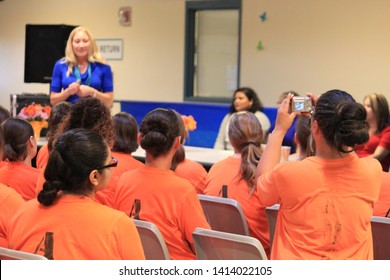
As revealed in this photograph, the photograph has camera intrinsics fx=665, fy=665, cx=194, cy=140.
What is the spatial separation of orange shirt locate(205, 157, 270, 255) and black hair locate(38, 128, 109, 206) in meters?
1.20

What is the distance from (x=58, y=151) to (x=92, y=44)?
3103 millimetres

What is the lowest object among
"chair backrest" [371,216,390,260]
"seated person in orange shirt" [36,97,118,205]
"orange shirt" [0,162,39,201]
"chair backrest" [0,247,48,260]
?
"chair backrest" [371,216,390,260]

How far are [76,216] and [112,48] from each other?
7810 millimetres

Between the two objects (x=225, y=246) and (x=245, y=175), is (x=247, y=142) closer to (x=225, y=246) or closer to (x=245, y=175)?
(x=245, y=175)

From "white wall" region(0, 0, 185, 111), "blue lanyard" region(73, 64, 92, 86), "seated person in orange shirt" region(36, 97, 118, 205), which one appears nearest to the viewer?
"seated person in orange shirt" region(36, 97, 118, 205)

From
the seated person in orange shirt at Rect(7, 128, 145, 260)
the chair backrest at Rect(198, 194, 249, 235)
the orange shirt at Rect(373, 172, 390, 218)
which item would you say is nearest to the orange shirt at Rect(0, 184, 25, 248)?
the seated person in orange shirt at Rect(7, 128, 145, 260)

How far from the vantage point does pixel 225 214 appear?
2.96m

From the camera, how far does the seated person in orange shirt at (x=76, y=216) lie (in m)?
1.95

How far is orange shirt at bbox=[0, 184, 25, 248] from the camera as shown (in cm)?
236

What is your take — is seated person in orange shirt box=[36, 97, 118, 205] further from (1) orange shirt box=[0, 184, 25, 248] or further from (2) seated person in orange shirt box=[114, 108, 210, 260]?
(1) orange shirt box=[0, 184, 25, 248]

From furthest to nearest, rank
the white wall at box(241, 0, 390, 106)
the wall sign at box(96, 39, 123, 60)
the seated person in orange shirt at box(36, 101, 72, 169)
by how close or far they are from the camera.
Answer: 1. the wall sign at box(96, 39, 123, 60)
2. the white wall at box(241, 0, 390, 106)
3. the seated person in orange shirt at box(36, 101, 72, 169)

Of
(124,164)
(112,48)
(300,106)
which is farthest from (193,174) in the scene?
(112,48)

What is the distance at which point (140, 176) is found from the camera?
274 centimetres
